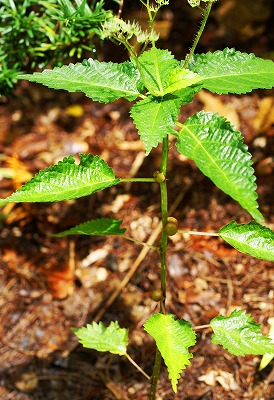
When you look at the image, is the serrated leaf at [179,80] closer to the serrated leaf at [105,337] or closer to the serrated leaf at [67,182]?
the serrated leaf at [67,182]

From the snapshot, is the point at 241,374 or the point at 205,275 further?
the point at 205,275

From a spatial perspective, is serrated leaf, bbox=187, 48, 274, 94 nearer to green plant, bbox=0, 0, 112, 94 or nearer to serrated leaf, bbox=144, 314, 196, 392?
green plant, bbox=0, 0, 112, 94

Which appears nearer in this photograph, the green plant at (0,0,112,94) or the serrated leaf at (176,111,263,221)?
the serrated leaf at (176,111,263,221)

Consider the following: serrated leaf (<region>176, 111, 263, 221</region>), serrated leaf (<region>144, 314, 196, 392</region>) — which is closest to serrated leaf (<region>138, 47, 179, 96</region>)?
serrated leaf (<region>176, 111, 263, 221</region>)

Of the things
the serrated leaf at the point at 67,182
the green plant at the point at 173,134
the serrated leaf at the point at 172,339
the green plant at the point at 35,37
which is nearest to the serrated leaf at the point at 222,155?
the green plant at the point at 173,134

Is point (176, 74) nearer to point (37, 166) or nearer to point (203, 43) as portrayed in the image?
point (37, 166)

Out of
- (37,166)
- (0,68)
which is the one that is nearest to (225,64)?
(0,68)

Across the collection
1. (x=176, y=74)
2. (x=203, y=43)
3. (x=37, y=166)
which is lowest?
(x=37, y=166)
